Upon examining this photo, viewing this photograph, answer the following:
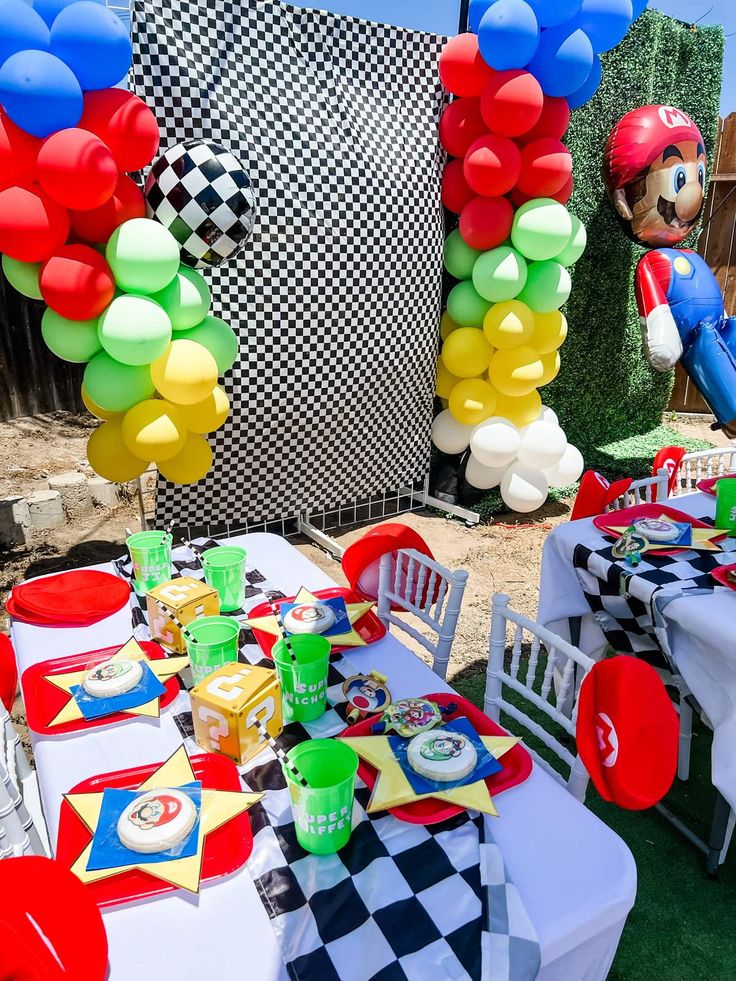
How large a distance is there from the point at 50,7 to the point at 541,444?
9.12 feet

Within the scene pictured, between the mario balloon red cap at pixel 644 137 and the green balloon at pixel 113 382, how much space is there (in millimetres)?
3045

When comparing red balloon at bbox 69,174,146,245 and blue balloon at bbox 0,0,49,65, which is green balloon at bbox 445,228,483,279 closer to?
red balloon at bbox 69,174,146,245

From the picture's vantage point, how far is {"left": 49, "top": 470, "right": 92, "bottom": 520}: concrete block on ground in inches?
146

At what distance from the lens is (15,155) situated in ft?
6.68

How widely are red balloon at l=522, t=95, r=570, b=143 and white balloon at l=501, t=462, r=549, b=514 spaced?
5.42 feet

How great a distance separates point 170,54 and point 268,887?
9.69 ft

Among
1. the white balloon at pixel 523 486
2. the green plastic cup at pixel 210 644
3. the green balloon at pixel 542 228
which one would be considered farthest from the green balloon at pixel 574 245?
the green plastic cup at pixel 210 644

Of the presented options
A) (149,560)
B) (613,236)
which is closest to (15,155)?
(149,560)

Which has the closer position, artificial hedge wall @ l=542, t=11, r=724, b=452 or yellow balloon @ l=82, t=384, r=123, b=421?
yellow balloon @ l=82, t=384, r=123, b=421

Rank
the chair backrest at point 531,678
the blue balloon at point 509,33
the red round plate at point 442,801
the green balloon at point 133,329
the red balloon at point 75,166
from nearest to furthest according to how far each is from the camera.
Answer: the red round plate at point 442,801
the chair backrest at point 531,678
the red balloon at point 75,166
the green balloon at point 133,329
the blue balloon at point 509,33

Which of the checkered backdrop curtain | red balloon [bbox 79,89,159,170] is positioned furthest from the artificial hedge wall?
red balloon [bbox 79,89,159,170]

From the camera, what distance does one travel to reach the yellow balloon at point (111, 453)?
8.16 feet

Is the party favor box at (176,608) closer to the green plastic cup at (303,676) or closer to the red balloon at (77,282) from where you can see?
the green plastic cup at (303,676)

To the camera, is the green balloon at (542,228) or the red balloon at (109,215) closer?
the red balloon at (109,215)
